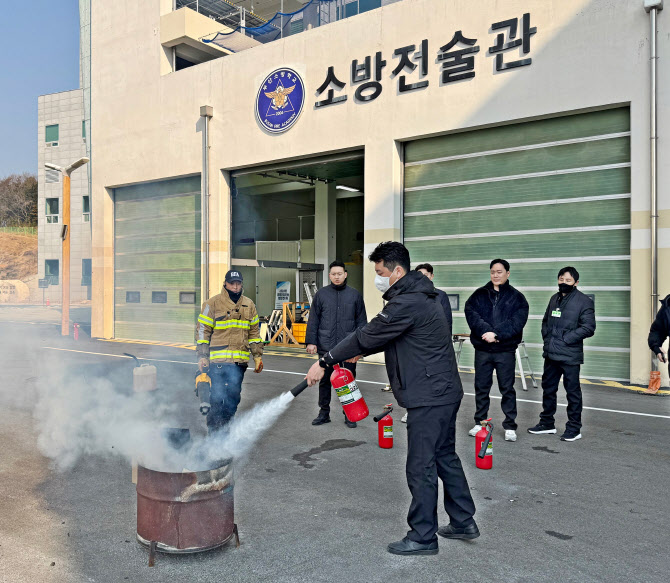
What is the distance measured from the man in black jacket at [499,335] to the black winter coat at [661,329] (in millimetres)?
1444

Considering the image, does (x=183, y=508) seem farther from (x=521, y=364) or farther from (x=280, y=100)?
(x=280, y=100)

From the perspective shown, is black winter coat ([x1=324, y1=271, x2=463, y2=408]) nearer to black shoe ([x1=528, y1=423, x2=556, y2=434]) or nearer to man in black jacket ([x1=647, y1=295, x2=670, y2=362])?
black shoe ([x1=528, y1=423, x2=556, y2=434])

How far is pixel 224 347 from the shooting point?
5852 millimetres

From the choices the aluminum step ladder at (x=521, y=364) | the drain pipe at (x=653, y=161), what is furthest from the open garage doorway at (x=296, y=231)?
the drain pipe at (x=653, y=161)

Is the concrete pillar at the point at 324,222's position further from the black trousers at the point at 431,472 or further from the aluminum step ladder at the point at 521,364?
the black trousers at the point at 431,472

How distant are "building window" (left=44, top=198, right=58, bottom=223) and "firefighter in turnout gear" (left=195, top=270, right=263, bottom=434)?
4247cm

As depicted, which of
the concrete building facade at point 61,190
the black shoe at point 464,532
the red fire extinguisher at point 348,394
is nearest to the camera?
the black shoe at point 464,532

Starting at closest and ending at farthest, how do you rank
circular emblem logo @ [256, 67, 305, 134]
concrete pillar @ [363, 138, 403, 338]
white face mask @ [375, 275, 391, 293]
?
white face mask @ [375, 275, 391, 293] < concrete pillar @ [363, 138, 403, 338] < circular emblem logo @ [256, 67, 305, 134]

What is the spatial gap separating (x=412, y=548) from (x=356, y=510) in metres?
0.83

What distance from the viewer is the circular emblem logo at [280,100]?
1473 centimetres

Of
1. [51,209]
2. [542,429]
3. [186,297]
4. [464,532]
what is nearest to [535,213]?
[542,429]

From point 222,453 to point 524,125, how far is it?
31.7 feet

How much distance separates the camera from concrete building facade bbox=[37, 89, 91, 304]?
130ft

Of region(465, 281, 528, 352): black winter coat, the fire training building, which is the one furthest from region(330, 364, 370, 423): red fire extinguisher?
the fire training building
